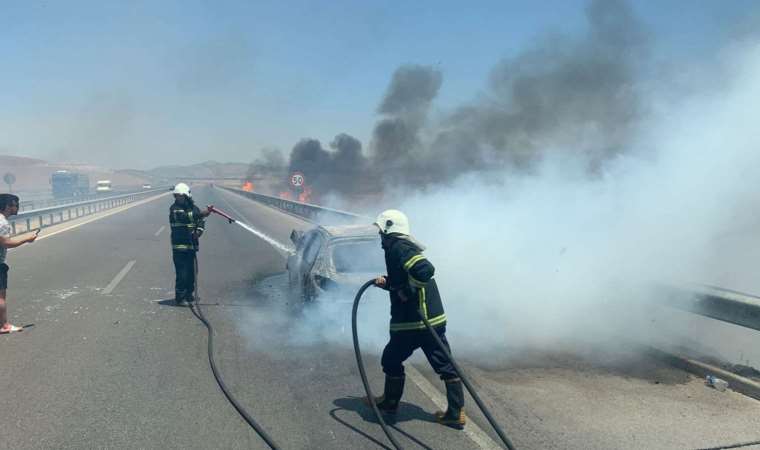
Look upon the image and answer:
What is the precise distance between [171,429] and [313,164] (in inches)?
1707

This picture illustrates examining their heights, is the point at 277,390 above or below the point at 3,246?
below

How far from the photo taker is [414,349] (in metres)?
4.36

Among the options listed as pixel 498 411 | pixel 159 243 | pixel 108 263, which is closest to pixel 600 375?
pixel 498 411

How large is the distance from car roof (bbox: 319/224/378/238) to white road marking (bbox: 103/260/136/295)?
4.16 m

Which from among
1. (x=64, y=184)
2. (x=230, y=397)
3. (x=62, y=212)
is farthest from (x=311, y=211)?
(x=64, y=184)

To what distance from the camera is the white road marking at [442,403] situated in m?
3.94

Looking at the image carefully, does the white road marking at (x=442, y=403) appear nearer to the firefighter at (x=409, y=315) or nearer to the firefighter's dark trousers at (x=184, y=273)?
the firefighter at (x=409, y=315)

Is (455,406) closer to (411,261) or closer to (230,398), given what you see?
(411,261)

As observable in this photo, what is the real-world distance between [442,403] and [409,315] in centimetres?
94

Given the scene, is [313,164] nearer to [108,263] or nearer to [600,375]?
[108,263]

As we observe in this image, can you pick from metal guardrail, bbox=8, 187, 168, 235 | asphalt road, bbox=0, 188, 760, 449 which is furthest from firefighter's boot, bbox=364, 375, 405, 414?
metal guardrail, bbox=8, 187, 168, 235

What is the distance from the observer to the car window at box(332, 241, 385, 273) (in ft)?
22.1

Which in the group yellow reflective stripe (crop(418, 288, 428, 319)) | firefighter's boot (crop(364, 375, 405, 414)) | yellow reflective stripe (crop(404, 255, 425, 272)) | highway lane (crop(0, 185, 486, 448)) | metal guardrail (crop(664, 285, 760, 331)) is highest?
yellow reflective stripe (crop(404, 255, 425, 272))

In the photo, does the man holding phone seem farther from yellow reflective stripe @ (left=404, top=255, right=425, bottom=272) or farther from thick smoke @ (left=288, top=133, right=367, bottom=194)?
thick smoke @ (left=288, top=133, right=367, bottom=194)
